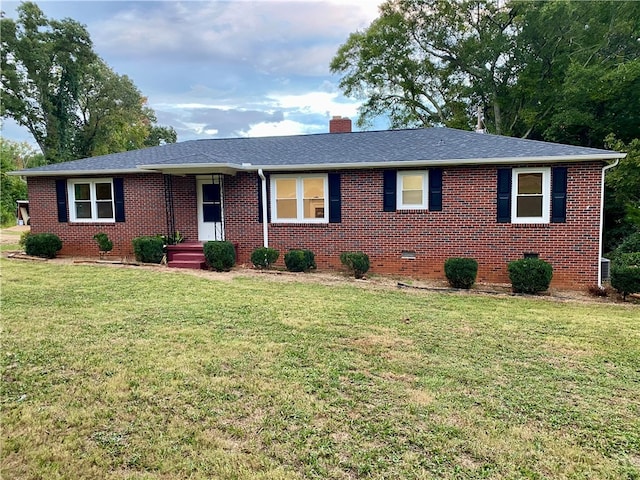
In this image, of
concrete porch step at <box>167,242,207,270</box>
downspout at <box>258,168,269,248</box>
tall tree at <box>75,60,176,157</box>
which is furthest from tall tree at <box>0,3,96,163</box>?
downspout at <box>258,168,269,248</box>

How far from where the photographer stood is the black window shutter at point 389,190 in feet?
34.8

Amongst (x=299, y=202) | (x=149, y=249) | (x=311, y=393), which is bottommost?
(x=311, y=393)

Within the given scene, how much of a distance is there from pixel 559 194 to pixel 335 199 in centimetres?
538

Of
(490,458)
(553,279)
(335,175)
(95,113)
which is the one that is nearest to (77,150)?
(95,113)

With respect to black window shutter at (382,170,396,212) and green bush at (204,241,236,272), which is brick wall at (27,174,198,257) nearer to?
green bush at (204,241,236,272)

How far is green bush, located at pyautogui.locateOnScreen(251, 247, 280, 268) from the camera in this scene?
10656 millimetres

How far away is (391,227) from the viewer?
10750 millimetres

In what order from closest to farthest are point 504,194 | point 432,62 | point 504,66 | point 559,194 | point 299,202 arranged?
point 559,194 → point 504,194 → point 299,202 → point 504,66 → point 432,62

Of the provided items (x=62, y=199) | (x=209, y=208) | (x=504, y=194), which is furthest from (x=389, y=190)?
(x=62, y=199)

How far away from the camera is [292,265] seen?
10.6 metres

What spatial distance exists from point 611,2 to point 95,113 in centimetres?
3322

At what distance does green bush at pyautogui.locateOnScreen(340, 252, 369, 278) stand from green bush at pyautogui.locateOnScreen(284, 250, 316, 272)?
2.91ft

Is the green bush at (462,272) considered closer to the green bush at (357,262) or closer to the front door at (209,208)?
the green bush at (357,262)

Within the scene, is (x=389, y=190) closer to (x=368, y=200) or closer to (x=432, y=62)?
(x=368, y=200)
